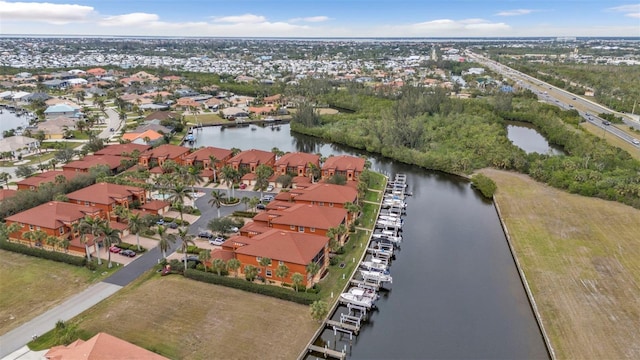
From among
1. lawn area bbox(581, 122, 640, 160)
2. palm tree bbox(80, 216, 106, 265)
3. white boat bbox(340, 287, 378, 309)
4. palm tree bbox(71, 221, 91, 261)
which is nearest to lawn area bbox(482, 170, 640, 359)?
white boat bbox(340, 287, 378, 309)

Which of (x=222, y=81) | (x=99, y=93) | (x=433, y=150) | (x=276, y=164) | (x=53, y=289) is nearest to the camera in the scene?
(x=53, y=289)

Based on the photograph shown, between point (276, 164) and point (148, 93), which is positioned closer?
point (276, 164)

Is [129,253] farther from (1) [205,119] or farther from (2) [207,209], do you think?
(1) [205,119]

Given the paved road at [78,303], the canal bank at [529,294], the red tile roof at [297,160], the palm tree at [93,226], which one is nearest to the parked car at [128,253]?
the paved road at [78,303]

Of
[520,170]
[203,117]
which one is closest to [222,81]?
[203,117]

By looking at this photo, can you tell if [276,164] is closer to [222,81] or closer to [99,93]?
[99,93]

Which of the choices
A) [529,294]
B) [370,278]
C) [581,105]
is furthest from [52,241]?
[581,105]

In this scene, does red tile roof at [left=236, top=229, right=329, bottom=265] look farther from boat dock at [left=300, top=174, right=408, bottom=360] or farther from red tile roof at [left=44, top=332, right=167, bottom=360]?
red tile roof at [left=44, top=332, right=167, bottom=360]
